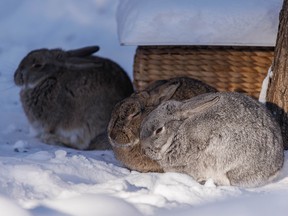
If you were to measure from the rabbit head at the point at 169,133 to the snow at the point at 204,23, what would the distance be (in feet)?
4.73

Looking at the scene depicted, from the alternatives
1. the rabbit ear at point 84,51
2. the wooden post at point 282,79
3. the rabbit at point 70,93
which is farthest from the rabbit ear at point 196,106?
the rabbit ear at point 84,51

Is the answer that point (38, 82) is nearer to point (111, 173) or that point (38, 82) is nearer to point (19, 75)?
point (19, 75)

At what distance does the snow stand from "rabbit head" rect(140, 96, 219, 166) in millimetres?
1442

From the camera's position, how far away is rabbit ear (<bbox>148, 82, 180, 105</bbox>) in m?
4.53

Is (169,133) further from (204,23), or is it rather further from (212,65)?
(212,65)

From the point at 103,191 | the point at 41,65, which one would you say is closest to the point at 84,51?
the point at 41,65

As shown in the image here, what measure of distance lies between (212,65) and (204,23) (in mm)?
379

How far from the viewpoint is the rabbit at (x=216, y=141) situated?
157 inches

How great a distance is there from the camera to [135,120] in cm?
434

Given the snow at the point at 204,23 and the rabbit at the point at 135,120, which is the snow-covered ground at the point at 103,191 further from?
the snow at the point at 204,23

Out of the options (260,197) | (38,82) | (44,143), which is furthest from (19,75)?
(260,197)

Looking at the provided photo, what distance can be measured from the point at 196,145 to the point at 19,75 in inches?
97.7

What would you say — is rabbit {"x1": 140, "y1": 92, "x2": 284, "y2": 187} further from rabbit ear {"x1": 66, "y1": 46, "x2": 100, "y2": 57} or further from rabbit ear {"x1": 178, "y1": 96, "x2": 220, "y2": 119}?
rabbit ear {"x1": 66, "y1": 46, "x2": 100, "y2": 57}

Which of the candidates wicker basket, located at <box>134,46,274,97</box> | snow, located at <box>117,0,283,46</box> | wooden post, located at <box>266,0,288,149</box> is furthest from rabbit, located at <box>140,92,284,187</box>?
wicker basket, located at <box>134,46,274,97</box>
